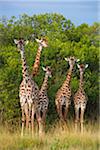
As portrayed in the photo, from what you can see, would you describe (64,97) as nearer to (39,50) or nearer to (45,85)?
(45,85)

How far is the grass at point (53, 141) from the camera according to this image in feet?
13.4

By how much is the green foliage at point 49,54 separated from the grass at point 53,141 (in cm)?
A: 63

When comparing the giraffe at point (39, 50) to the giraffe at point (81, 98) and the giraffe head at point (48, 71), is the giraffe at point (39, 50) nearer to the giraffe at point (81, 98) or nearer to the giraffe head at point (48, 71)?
the giraffe head at point (48, 71)

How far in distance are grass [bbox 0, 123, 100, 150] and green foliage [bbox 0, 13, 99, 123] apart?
63 cm

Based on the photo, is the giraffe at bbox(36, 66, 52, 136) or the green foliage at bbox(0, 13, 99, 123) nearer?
the giraffe at bbox(36, 66, 52, 136)

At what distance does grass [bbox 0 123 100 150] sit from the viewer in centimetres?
407

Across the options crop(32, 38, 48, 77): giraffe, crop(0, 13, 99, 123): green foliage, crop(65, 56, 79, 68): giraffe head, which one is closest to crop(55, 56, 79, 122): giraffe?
crop(65, 56, 79, 68): giraffe head

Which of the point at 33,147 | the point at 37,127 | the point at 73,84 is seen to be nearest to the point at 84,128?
the point at 37,127

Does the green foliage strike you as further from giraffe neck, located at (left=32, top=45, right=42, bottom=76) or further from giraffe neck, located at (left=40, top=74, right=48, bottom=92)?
giraffe neck, located at (left=40, top=74, right=48, bottom=92)

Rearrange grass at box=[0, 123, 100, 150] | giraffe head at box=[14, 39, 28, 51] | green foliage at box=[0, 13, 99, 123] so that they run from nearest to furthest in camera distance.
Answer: grass at box=[0, 123, 100, 150] < giraffe head at box=[14, 39, 28, 51] < green foliage at box=[0, 13, 99, 123]

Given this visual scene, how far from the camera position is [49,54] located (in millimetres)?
5895

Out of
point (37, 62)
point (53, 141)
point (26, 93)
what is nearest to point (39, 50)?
point (37, 62)

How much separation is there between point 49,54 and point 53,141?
1.76m

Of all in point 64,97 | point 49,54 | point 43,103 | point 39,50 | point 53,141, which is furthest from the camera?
point 49,54
